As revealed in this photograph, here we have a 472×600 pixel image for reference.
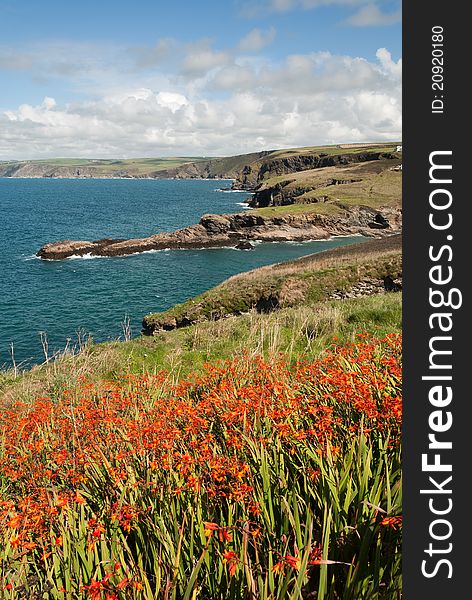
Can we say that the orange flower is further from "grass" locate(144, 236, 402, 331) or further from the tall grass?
"grass" locate(144, 236, 402, 331)

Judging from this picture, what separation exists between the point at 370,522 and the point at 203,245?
6158 cm

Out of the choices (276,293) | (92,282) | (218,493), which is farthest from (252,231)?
(218,493)

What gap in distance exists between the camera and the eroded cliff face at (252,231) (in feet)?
197

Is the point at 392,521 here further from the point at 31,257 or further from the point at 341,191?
the point at 341,191

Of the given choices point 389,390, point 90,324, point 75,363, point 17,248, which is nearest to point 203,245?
point 17,248

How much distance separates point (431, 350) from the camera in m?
1.95

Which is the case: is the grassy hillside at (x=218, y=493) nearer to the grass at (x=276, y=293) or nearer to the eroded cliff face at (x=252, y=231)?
the grass at (x=276, y=293)

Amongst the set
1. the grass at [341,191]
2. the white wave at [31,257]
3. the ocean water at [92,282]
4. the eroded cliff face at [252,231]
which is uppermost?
the grass at [341,191]

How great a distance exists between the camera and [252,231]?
222 feet

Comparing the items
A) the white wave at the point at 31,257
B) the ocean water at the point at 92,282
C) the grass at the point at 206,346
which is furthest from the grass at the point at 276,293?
the white wave at the point at 31,257

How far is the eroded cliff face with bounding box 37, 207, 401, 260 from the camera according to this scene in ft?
197

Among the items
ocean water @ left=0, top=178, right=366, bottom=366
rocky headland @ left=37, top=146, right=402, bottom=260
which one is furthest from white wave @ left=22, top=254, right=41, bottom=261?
rocky headland @ left=37, top=146, right=402, bottom=260

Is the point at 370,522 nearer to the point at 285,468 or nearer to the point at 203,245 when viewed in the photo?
the point at 285,468

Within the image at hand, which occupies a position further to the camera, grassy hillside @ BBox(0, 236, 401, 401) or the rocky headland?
the rocky headland
